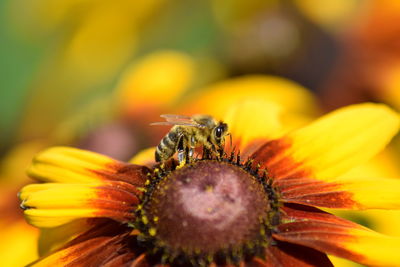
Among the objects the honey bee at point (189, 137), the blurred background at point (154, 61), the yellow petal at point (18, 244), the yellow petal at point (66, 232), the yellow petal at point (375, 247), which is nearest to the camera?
the yellow petal at point (375, 247)

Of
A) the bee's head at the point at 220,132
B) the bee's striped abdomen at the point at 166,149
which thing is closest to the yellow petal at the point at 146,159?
the bee's striped abdomen at the point at 166,149

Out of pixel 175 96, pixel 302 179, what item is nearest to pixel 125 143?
pixel 175 96

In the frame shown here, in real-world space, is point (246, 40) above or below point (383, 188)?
above

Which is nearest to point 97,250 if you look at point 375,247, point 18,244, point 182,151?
point 182,151

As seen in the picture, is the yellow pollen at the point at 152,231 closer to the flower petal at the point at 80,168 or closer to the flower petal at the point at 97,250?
the flower petal at the point at 97,250

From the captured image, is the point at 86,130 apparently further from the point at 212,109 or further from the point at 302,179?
the point at 302,179

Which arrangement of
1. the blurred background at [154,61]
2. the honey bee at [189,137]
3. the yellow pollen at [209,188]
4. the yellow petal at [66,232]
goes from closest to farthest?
the yellow pollen at [209,188]
the yellow petal at [66,232]
the honey bee at [189,137]
the blurred background at [154,61]

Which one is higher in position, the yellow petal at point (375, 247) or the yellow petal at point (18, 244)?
the yellow petal at point (18, 244)

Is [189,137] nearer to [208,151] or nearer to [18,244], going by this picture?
[208,151]
